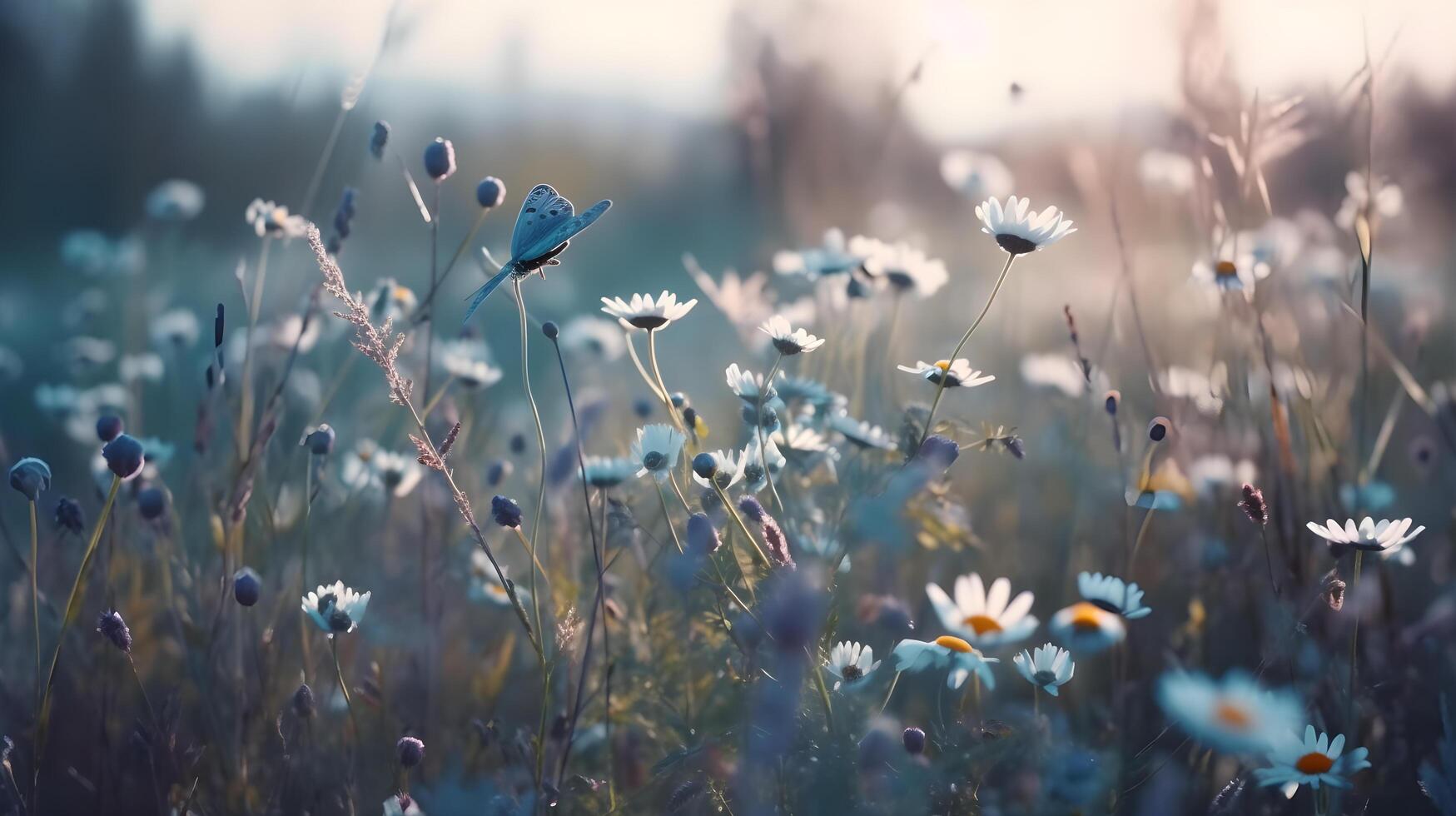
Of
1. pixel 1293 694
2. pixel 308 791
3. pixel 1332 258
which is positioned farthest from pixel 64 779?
pixel 1332 258

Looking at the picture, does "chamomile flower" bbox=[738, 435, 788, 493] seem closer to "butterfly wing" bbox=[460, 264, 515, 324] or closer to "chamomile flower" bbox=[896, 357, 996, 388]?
"chamomile flower" bbox=[896, 357, 996, 388]

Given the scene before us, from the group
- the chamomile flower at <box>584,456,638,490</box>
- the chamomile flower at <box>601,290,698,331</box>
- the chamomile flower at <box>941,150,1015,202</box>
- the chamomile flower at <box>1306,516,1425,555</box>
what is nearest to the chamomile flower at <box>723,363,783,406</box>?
the chamomile flower at <box>601,290,698,331</box>

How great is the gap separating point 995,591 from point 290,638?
136 cm

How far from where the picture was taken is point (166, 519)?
1925mm

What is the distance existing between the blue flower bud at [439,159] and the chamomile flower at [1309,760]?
4.54 feet

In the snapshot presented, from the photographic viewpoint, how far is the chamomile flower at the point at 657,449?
1457 mm

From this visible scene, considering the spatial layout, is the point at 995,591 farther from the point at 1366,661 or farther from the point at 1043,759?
the point at 1366,661

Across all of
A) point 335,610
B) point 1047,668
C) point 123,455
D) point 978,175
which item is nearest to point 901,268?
point 1047,668

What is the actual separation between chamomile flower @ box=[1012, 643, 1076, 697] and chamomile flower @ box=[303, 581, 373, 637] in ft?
2.74

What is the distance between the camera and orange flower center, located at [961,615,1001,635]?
1.23 meters

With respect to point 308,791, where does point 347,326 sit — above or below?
above

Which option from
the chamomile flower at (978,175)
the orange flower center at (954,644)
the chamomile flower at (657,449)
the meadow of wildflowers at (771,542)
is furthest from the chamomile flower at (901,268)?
the chamomile flower at (978,175)

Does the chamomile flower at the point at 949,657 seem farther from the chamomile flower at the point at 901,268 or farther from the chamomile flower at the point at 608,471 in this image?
the chamomile flower at the point at 901,268

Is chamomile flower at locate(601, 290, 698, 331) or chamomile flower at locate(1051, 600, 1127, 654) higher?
chamomile flower at locate(601, 290, 698, 331)
